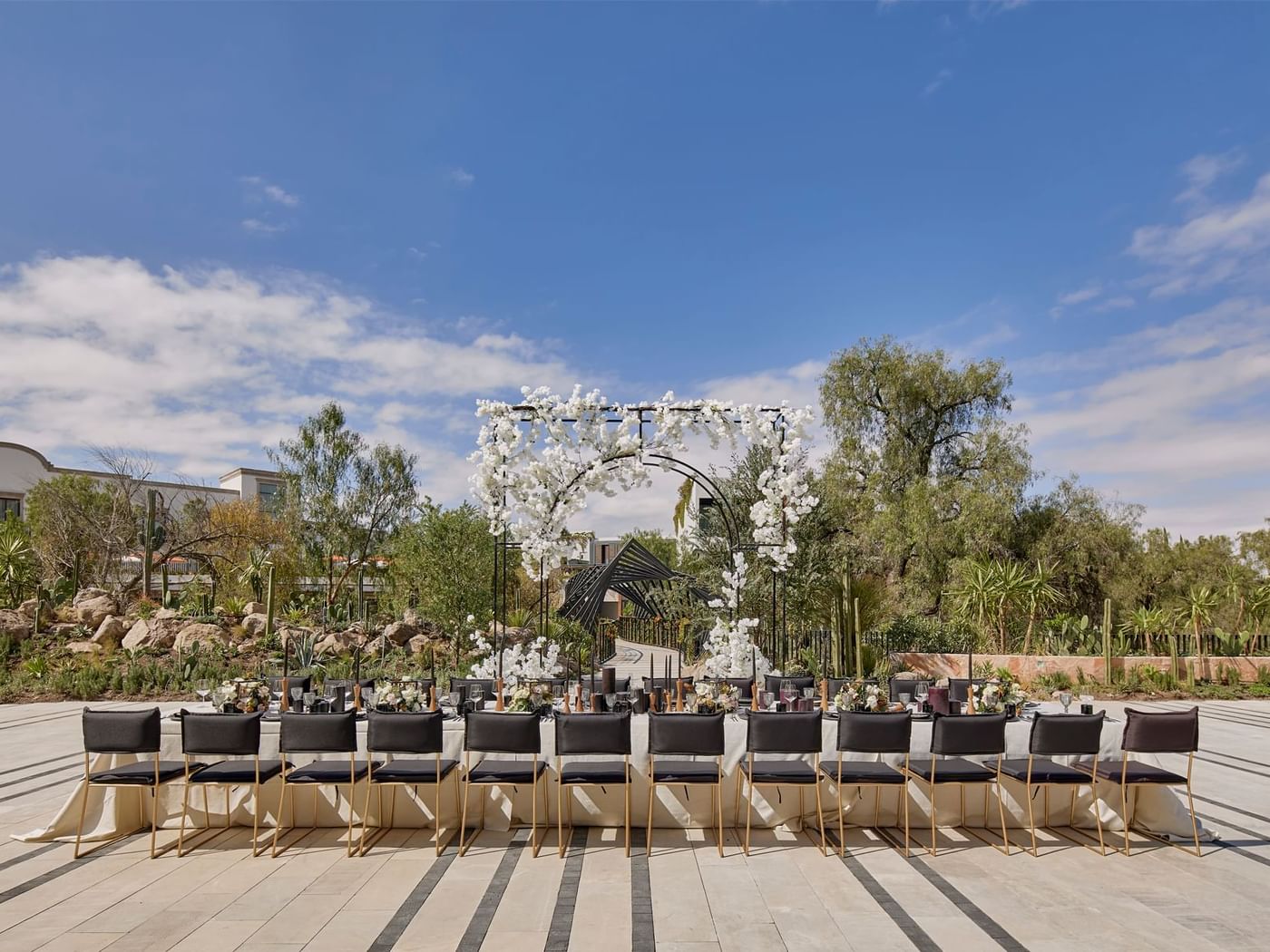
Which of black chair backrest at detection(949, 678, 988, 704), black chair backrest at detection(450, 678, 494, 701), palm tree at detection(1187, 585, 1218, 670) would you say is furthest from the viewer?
palm tree at detection(1187, 585, 1218, 670)

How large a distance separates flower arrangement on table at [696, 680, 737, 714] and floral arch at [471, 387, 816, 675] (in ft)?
8.54

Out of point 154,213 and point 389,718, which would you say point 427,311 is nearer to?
point 154,213

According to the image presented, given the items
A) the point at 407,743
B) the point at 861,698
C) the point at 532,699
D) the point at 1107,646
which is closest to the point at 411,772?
the point at 407,743

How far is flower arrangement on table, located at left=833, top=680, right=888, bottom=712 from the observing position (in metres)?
5.43

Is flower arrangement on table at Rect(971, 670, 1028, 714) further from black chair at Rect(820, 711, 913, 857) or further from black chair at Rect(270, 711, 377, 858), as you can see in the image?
black chair at Rect(270, 711, 377, 858)

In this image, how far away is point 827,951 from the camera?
353 centimetres

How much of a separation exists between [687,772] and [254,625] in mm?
12830

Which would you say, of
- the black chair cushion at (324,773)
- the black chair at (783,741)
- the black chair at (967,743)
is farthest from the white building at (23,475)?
the black chair at (967,743)

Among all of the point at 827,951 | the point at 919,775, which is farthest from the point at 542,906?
the point at 919,775

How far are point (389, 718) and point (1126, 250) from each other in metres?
13.8

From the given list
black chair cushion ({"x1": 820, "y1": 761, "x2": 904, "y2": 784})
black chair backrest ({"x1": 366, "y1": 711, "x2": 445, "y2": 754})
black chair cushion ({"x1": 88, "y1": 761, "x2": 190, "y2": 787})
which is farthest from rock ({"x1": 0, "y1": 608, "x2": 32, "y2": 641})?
black chair cushion ({"x1": 820, "y1": 761, "x2": 904, "y2": 784})

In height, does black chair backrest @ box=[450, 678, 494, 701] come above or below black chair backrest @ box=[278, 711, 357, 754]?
below

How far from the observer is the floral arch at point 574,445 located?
7.67 m

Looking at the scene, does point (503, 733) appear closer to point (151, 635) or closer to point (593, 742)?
point (593, 742)
